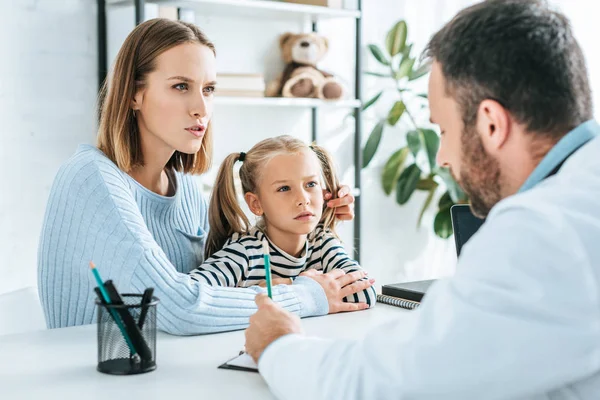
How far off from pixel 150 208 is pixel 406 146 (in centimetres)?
232

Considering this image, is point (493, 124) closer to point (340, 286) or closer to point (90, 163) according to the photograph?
point (340, 286)

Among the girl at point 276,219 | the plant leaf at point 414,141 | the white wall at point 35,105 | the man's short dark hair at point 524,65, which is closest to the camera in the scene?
the man's short dark hair at point 524,65

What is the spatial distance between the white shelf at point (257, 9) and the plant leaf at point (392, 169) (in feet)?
2.49

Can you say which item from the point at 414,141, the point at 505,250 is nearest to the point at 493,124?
the point at 505,250

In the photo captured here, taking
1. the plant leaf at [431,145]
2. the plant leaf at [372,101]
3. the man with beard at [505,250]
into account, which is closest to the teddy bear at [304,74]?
the plant leaf at [372,101]

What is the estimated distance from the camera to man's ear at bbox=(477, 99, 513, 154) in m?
0.88

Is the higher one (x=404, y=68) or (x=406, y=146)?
(x=404, y=68)

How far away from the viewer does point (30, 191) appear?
280 centimetres

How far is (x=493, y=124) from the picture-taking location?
A: 2.91 ft

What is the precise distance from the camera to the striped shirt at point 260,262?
159 cm

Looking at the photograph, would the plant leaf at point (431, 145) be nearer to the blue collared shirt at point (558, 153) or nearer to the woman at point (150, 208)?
the woman at point (150, 208)

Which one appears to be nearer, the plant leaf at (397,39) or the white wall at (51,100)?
the white wall at (51,100)

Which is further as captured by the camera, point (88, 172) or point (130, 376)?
point (88, 172)

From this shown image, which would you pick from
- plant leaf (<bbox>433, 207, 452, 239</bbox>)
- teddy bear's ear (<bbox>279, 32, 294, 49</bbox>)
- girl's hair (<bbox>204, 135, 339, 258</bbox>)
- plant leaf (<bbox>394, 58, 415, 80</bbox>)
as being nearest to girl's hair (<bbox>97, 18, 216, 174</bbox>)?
girl's hair (<bbox>204, 135, 339, 258</bbox>)
